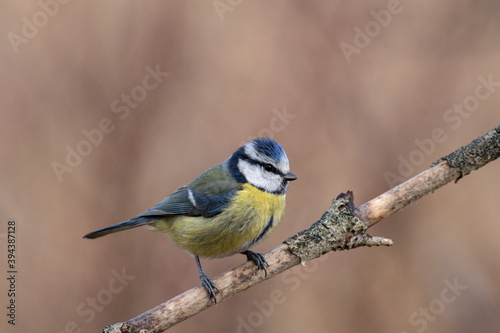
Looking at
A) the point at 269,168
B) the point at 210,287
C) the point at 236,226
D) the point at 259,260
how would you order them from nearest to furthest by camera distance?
the point at 210,287 → the point at 259,260 → the point at 236,226 → the point at 269,168

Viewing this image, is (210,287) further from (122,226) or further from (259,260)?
(122,226)

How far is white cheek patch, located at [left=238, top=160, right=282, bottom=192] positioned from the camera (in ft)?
8.02

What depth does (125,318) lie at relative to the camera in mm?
2598

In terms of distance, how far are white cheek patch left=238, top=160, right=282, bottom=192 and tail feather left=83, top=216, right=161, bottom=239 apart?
58cm

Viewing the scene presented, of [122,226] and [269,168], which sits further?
[269,168]

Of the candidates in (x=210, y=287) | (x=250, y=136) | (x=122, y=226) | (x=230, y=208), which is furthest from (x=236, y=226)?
(x=250, y=136)

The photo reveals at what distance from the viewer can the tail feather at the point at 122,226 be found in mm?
2311

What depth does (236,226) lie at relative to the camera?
2.34 metres

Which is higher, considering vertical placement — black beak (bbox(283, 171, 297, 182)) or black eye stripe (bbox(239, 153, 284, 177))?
black eye stripe (bbox(239, 153, 284, 177))

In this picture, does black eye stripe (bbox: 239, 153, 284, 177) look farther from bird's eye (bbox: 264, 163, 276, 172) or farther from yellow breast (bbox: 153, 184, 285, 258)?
yellow breast (bbox: 153, 184, 285, 258)

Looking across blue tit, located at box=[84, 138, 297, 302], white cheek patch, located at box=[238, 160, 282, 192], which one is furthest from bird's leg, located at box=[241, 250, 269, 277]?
white cheek patch, located at box=[238, 160, 282, 192]

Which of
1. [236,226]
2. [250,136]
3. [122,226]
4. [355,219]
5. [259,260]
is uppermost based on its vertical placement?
[250,136]

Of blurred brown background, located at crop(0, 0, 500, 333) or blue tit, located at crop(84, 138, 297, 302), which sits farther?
blurred brown background, located at crop(0, 0, 500, 333)

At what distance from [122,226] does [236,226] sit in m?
0.62
